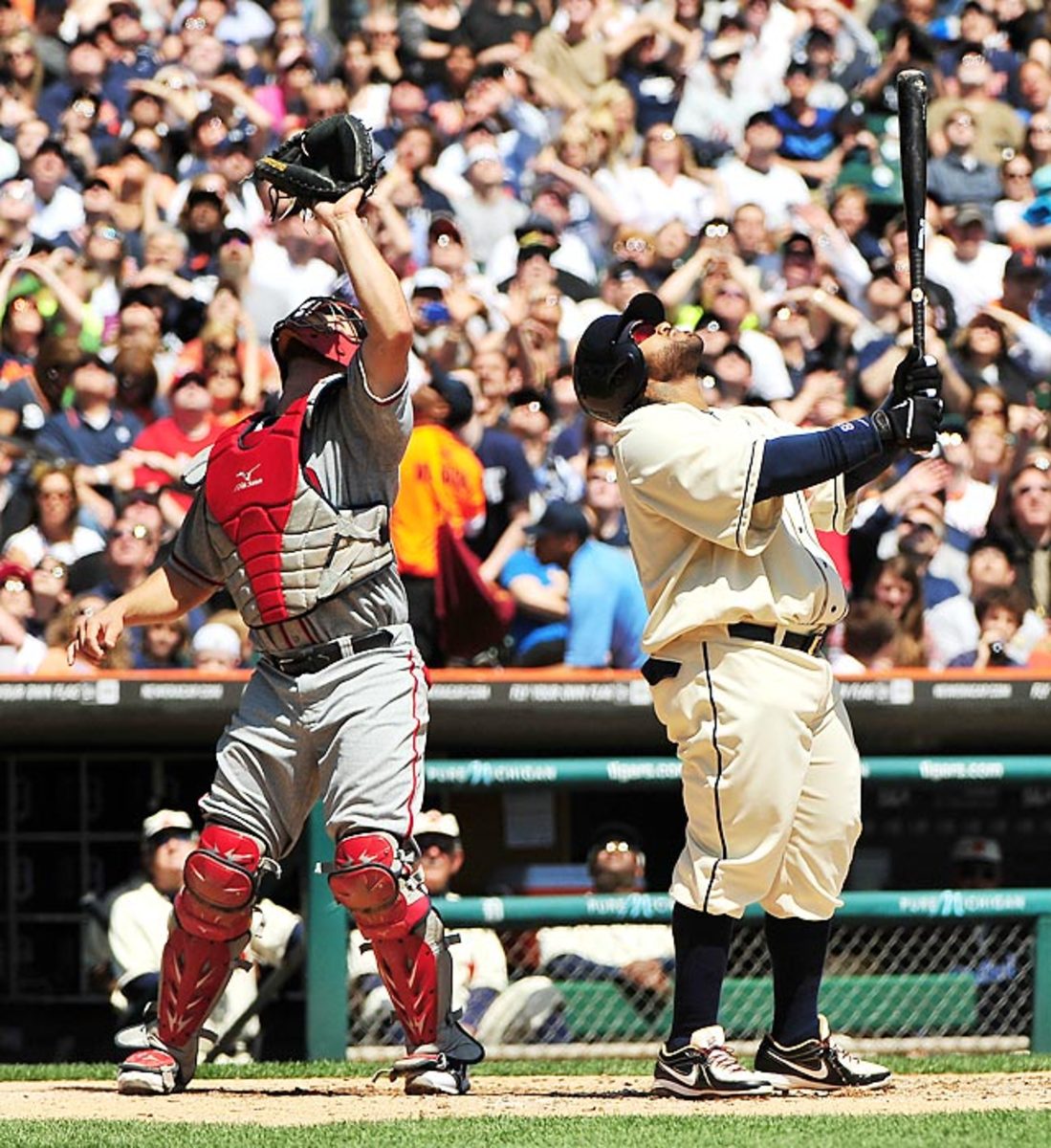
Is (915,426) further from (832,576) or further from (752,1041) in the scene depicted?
(752,1041)

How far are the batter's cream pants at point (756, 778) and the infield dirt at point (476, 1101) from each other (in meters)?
0.46

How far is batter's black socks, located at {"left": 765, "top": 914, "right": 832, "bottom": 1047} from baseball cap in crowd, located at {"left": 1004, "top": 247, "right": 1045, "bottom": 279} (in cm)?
636

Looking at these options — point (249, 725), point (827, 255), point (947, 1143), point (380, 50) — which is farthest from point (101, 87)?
point (947, 1143)

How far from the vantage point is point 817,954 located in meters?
5.40

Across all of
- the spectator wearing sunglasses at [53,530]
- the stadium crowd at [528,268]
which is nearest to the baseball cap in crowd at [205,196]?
the stadium crowd at [528,268]

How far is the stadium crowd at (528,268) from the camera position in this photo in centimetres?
882

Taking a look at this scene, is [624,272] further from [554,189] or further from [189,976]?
[189,976]

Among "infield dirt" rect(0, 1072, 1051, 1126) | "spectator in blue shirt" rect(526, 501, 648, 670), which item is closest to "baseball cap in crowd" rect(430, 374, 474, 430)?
"spectator in blue shirt" rect(526, 501, 648, 670)

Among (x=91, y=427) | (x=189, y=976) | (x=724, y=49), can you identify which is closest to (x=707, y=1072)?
(x=189, y=976)

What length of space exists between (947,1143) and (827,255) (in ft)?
25.2

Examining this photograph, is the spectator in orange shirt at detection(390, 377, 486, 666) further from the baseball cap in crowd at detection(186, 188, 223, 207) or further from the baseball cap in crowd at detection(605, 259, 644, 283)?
the baseball cap in crowd at detection(186, 188, 223, 207)

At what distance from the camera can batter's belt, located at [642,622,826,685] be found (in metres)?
5.24

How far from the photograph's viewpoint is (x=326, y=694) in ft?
17.7

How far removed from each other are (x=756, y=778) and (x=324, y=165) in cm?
168
